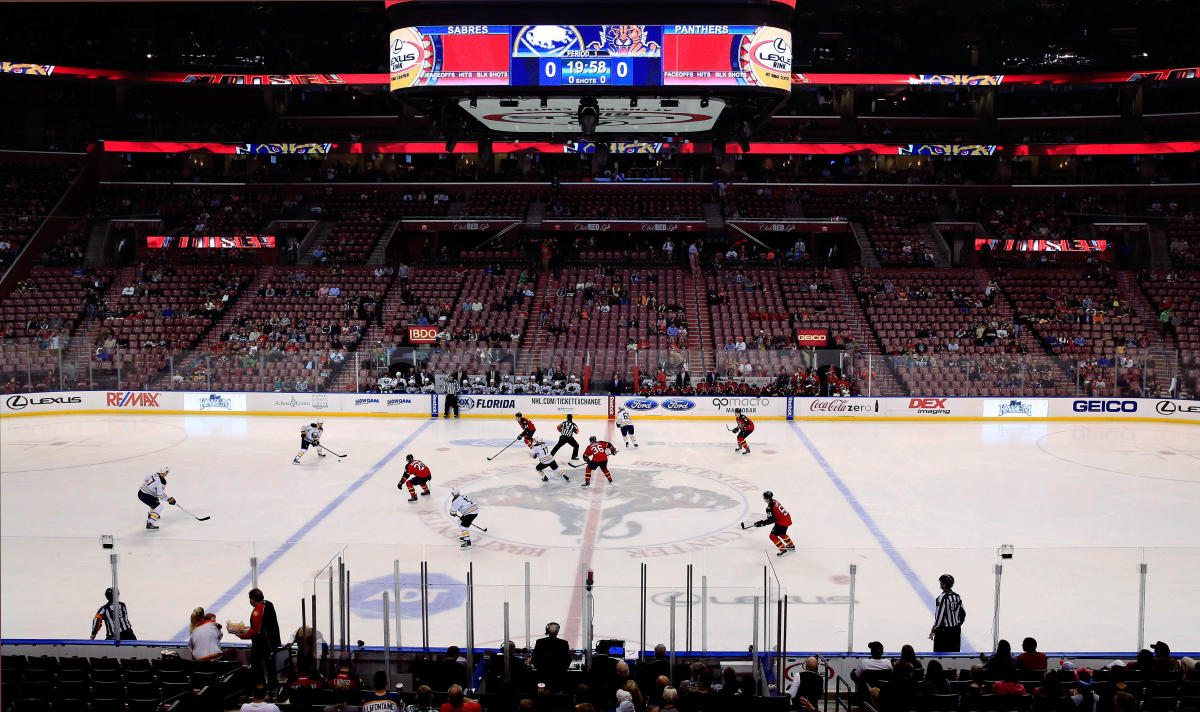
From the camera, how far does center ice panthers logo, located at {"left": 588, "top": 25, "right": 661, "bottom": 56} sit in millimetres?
12711

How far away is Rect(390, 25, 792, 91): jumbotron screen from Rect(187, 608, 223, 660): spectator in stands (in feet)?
25.4

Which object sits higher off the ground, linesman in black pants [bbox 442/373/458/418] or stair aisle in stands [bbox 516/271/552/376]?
stair aisle in stands [bbox 516/271/552/376]

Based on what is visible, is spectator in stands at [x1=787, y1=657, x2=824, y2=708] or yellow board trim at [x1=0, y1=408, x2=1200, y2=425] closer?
spectator in stands at [x1=787, y1=657, x2=824, y2=708]

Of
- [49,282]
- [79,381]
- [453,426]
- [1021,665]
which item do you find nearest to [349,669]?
[1021,665]

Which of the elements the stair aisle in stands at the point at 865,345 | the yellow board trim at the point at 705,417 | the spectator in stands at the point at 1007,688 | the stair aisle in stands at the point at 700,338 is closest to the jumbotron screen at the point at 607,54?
the spectator in stands at the point at 1007,688

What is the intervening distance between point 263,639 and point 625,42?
886 centimetres

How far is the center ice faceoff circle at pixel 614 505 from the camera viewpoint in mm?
14789

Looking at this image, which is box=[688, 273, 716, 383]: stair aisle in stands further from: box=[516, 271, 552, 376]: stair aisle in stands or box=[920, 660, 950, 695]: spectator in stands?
box=[920, 660, 950, 695]: spectator in stands

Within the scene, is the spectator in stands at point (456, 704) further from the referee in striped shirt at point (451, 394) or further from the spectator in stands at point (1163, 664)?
the referee in striped shirt at point (451, 394)

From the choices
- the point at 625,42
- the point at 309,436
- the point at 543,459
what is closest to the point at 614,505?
the point at 543,459

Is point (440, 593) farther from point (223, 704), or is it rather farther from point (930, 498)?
point (930, 498)

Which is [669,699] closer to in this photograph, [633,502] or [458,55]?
[458,55]

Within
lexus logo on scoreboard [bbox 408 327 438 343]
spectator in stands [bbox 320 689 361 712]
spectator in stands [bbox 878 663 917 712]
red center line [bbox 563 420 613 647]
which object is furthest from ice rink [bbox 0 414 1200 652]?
lexus logo on scoreboard [bbox 408 327 438 343]

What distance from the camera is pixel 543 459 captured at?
18672mm
